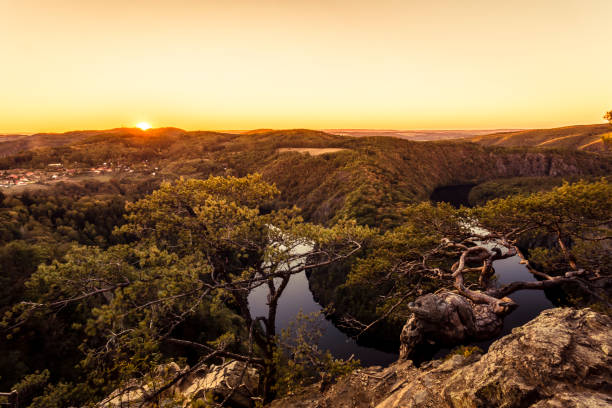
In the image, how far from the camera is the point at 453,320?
9.31 m

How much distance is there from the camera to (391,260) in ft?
58.3

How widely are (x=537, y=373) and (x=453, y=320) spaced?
3984 mm

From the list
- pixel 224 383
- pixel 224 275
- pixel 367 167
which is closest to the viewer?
pixel 224 383

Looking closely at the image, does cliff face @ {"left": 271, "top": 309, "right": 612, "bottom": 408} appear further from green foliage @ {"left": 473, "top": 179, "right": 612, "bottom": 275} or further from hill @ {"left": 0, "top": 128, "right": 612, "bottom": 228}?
hill @ {"left": 0, "top": 128, "right": 612, "bottom": 228}

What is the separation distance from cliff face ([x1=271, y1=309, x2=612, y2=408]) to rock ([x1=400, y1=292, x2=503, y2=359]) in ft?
4.21

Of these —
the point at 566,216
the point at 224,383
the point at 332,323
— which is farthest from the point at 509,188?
the point at 224,383

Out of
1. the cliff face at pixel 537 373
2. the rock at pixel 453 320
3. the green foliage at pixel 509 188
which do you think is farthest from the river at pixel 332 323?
the green foliage at pixel 509 188

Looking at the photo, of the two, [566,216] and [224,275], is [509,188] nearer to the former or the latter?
[566,216]

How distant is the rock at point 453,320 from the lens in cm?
924

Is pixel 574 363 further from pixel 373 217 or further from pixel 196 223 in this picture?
pixel 373 217

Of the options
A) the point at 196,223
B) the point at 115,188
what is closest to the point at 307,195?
the point at 115,188

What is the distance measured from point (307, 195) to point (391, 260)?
284 feet

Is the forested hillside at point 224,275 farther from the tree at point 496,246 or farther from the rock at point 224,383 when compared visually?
the rock at point 224,383

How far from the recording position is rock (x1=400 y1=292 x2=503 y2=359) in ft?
30.3
